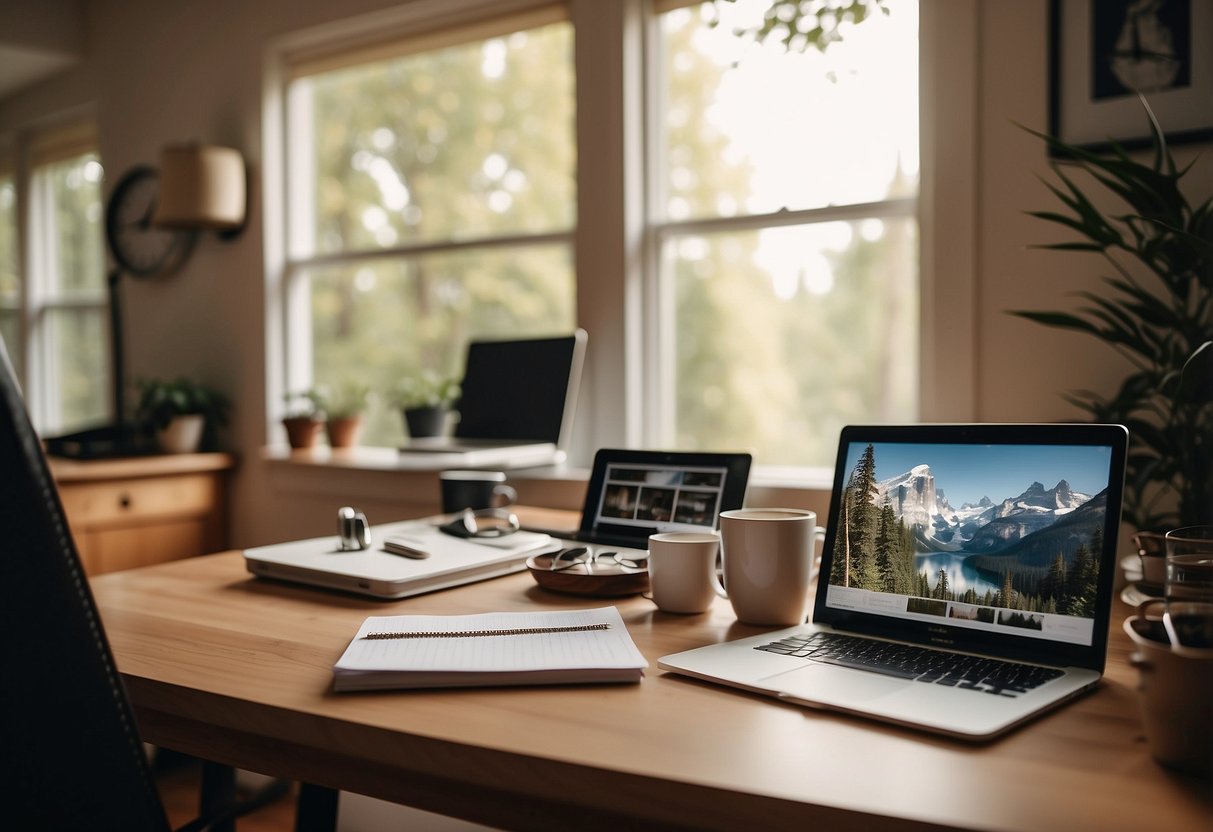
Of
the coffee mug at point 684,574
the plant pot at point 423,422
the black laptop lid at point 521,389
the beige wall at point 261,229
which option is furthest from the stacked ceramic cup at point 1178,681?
the plant pot at point 423,422

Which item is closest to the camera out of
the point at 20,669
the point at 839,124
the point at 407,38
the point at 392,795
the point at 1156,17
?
the point at 20,669

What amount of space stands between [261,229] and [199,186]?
24cm

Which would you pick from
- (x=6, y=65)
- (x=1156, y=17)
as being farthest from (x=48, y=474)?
(x=6, y=65)

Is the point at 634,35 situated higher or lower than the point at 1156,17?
higher

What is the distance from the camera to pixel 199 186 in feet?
9.84

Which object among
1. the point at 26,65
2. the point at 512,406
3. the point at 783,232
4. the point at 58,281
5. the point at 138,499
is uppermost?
the point at 26,65

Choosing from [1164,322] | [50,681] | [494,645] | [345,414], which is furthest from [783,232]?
[50,681]

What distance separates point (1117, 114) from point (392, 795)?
5.69 ft

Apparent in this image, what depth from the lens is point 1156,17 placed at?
65.9 inches

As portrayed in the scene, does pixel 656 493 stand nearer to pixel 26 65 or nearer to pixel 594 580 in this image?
pixel 594 580

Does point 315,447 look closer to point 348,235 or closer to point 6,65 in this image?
point 348,235

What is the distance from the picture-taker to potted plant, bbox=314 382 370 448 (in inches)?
119

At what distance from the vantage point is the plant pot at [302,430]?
3.01 m

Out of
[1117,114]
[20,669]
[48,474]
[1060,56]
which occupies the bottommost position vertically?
[20,669]
